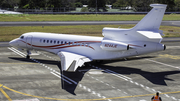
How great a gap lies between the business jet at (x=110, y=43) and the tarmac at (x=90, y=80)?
5.66 ft

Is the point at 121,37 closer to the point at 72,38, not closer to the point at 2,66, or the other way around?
the point at 72,38

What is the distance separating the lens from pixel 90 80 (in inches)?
918

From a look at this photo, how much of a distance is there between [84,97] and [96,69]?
883 centimetres

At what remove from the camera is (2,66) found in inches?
1099

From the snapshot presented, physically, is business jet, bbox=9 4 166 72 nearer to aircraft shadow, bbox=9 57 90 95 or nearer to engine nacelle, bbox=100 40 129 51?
engine nacelle, bbox=100 40 129 51

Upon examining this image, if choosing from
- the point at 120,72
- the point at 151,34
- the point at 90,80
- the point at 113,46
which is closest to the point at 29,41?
the point at 113,46

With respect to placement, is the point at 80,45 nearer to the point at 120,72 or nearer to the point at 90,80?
the point at 120,72

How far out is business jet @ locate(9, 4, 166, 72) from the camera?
2570 centimetres

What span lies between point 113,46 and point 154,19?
581 centimetres

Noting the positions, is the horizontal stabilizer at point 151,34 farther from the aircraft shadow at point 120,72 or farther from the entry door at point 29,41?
the entry door at point 29,41

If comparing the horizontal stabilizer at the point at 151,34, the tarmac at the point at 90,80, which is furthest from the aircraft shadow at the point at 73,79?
the horizontal stabilizer at the point at 151,34

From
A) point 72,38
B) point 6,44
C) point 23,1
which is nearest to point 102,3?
point 23,1

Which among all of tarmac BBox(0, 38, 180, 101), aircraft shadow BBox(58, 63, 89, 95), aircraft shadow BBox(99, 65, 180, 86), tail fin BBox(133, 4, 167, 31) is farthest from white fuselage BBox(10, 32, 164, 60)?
aircraft shadow BBox(58, 63, 89, 95)

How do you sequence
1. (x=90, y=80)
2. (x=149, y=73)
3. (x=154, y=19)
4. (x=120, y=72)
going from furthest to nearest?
(x=120, y=72)
(x=149, y=73)
(x=154, y=19)
(x=90, y=80)
